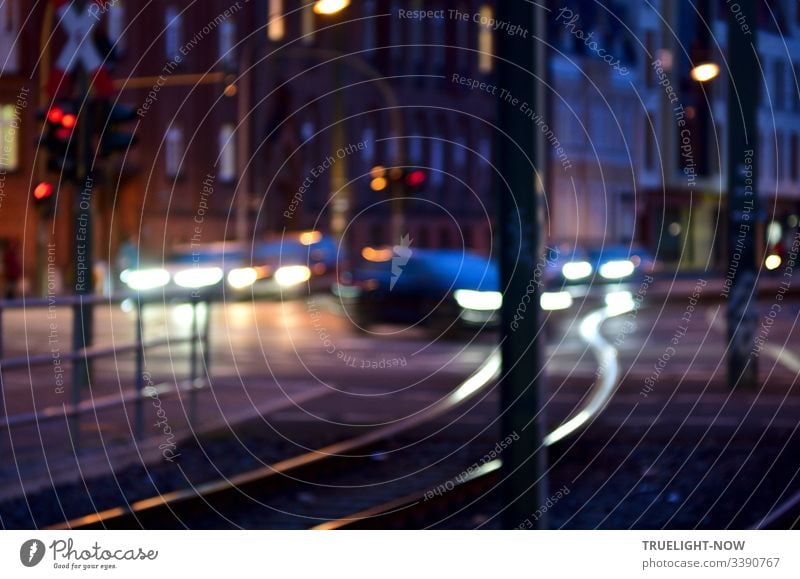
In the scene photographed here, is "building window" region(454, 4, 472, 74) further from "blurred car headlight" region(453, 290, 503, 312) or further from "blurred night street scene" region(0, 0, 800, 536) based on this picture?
"blurred car headlight" region(453, 290, 503, 312)

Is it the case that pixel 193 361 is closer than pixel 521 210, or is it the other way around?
pixel 521 210

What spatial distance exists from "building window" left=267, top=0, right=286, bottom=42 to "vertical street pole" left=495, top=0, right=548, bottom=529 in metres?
38.2

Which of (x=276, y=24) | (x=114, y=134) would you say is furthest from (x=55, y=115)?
(x=276, y=24)

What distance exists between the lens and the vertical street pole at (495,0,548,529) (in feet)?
20.2

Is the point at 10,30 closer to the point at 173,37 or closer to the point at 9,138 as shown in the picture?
the point at 9,138

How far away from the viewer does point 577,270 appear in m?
43.2

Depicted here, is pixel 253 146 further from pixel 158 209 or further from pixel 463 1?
pixel 463 1

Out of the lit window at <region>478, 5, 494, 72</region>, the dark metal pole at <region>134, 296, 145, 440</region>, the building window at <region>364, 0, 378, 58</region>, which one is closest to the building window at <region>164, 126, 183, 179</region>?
the building window at <region>364, 0, 378, 58</region>

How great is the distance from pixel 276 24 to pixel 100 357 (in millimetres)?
39015

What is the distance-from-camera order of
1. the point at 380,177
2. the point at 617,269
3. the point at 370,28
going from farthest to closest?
the point at 370,28 → the point at 617,269 → the point at 380,177
